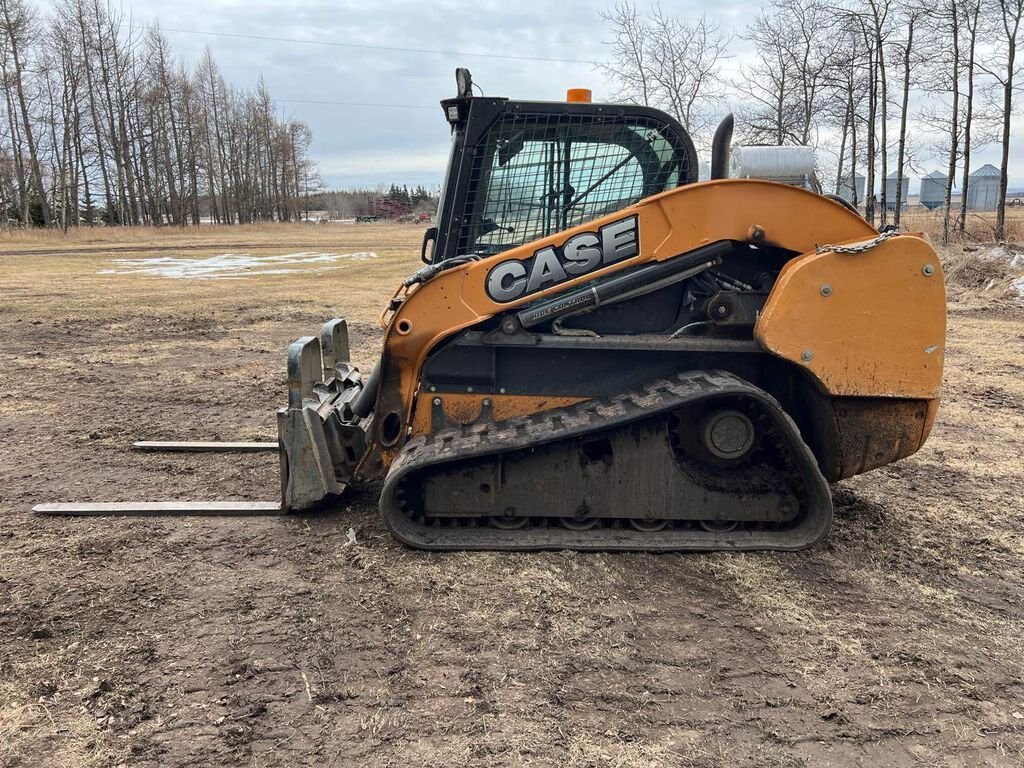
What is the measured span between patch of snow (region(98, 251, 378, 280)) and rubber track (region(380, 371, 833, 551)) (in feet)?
55.2

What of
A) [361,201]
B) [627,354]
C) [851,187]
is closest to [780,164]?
[627,354]

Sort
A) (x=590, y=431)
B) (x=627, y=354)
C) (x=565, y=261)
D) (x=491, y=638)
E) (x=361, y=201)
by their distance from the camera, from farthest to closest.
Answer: (x=361, y=201), (x=627, y=354), (x=565, y=261), (x=590, y=431), (x=491, y=638)

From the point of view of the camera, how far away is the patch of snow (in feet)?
65.9

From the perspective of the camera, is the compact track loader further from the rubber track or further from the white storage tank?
the white storage tank

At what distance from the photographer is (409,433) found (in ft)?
13.5

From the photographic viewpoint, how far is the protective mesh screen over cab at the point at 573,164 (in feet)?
13.5

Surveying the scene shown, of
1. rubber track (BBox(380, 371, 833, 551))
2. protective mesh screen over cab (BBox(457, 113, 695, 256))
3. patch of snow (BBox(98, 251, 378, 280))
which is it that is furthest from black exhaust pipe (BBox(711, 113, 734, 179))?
patch of snow (BBox(98, 251, 378, 280))

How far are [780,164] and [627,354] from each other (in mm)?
1328

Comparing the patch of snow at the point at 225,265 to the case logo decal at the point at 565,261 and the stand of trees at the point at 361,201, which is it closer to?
the case logo decal at the point at 565,261

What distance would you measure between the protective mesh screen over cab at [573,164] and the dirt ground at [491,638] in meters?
1.88

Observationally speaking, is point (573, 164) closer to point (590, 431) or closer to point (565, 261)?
point (565, 261)

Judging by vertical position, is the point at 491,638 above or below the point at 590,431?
below

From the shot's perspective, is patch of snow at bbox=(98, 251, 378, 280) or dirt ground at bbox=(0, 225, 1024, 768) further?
patch of snow at bbox=(98, 251, 378, 280)

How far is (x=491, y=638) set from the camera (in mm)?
3066
